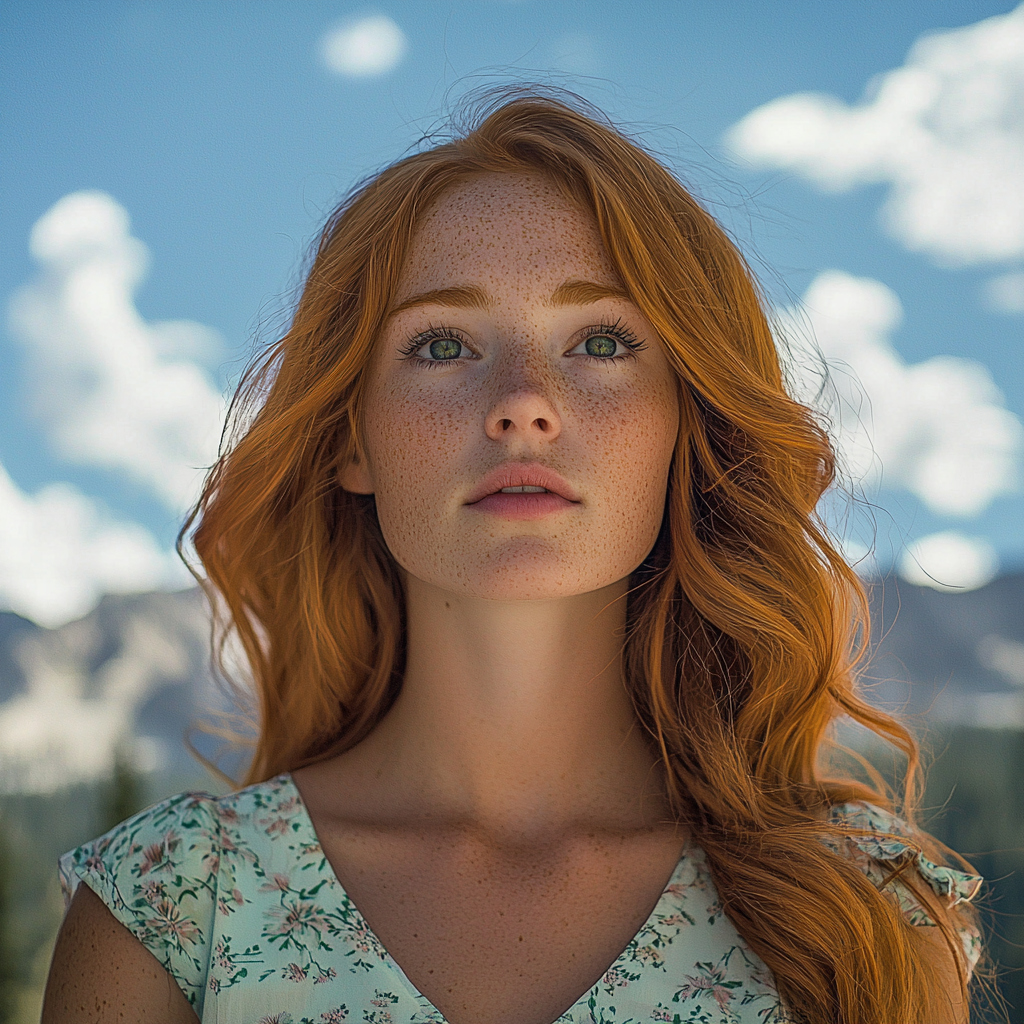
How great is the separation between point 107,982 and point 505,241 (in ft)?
6.03

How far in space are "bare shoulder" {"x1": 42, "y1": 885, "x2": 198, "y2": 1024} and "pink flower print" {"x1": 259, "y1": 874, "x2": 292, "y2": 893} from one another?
0.26 metres

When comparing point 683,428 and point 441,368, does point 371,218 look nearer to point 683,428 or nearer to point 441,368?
point 441,368

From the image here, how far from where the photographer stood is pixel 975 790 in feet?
16.3

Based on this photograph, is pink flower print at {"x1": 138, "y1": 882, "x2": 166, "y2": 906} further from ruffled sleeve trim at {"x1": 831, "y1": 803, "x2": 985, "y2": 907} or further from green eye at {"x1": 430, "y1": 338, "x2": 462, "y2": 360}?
ruffled sleeve trim at {"x1": 831, "y1": 803, "x2": 985, "y2": 907}

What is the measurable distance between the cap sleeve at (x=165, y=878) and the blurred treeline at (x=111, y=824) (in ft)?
10.7

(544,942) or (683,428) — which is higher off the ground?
(683,428)

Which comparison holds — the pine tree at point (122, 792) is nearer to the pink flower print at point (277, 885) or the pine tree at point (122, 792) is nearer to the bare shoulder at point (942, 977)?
the pink flower print at point (277, 885)

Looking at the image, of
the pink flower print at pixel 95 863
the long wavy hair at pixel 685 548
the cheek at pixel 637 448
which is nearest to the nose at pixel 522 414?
the cheek at pixel 637 448

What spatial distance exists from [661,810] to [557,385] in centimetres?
110

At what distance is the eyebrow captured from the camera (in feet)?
7.29

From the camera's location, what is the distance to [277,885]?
224 centimetres

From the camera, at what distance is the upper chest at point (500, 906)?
206 centimetres

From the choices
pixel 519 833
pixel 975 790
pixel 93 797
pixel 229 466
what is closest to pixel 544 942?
pixel 519 833

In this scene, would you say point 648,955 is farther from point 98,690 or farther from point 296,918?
point 98,690
